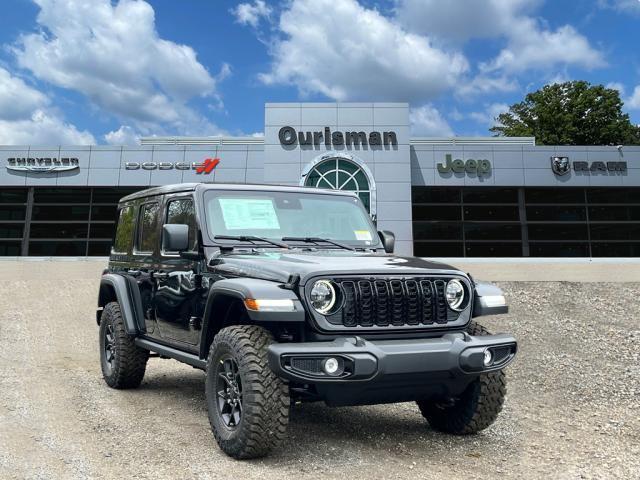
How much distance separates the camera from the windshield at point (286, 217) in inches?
195

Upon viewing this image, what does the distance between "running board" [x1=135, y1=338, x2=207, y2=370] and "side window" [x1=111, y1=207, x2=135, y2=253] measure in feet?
4.09

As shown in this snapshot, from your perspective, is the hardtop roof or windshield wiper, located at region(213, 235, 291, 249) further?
the hardtop roof

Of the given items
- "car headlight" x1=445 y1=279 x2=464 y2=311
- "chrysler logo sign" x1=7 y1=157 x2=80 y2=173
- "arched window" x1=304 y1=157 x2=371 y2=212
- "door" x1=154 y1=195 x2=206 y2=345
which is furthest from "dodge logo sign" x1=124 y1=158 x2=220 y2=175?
"car headlight" x1=445 y1=279 x2=464 y2=311

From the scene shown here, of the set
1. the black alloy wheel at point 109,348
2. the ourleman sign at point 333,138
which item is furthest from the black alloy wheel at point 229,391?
the ourleman sign at point 333,138

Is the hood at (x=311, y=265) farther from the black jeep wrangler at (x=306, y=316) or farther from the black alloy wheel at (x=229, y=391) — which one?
the black alloy wheel at (x=229, y=391)

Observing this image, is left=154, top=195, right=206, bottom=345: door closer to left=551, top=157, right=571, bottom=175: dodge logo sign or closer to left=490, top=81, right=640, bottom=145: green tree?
left=551, top=157, right=571, bottom=175: dodge logo sign

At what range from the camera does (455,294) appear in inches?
168

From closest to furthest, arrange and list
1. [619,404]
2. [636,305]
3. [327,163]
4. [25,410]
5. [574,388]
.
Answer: [25,410]
[619,404]
[574,388]
[636,305]
[327,163]

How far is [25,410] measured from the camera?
5523mm

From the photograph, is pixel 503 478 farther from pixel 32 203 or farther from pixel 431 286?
pixel 32 203

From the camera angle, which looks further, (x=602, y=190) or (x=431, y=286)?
(x=602, y=190)

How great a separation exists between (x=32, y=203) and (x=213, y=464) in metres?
28.9

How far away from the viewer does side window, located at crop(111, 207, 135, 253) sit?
659 centimetres

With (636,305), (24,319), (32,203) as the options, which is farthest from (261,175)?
(636,305)
